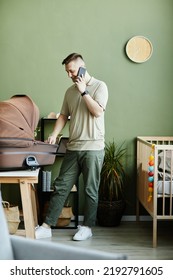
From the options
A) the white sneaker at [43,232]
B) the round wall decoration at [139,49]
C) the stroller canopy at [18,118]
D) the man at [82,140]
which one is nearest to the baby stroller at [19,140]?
the stroller canopy at [18,118]

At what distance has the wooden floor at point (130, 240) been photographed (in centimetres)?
345

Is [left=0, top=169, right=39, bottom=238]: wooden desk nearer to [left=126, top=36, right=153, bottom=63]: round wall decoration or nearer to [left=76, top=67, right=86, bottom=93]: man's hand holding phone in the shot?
[left=76, top=67, right=86, bottom=93]: man's hand holding phone

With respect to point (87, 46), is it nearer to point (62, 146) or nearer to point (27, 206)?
point (62, 146)

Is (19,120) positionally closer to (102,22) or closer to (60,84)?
(60,84)

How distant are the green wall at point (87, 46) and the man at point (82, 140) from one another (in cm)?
66

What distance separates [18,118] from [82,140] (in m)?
0.80

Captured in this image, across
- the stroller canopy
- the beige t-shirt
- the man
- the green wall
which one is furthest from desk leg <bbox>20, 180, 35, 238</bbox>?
the green wall

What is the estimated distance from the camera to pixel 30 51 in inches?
169

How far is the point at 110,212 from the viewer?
4.14 m

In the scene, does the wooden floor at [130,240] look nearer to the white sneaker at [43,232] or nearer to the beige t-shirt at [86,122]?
the white sneaker at [43,232]

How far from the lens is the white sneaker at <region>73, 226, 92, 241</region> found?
3758mm

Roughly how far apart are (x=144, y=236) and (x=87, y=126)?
1065 mm
